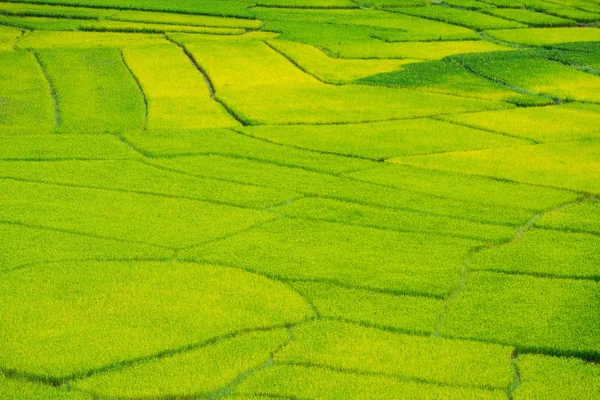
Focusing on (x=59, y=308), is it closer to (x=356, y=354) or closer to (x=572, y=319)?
(x=356, y=354)

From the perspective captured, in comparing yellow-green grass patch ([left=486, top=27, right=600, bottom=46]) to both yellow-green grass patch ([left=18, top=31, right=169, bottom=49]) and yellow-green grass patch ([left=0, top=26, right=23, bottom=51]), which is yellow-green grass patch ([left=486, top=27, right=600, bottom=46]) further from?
yellow-green grass patch ([left=0, top=26, right=23, bottom=51])

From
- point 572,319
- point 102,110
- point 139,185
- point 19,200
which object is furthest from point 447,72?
point 572,319

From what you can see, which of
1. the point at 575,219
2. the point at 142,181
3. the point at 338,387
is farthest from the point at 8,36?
the point at 338,387

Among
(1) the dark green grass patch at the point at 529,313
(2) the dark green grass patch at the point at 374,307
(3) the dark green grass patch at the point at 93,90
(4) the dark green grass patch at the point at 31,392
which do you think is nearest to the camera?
(4) the dark green grass patch at the point at 31,392

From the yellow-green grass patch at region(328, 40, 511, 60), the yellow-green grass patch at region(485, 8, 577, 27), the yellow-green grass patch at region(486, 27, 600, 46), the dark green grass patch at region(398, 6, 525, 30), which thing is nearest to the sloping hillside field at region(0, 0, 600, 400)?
the yellow-green grass patch at region(328, 40, 511, 60)

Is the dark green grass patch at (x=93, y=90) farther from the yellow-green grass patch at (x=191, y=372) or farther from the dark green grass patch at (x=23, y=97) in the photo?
the yellow-green grass patch at (x=191, y=372)

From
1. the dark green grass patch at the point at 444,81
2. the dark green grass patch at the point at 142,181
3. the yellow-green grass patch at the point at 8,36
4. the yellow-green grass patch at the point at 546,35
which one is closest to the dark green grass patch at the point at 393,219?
the dark green grass patch at the point at 142,181
